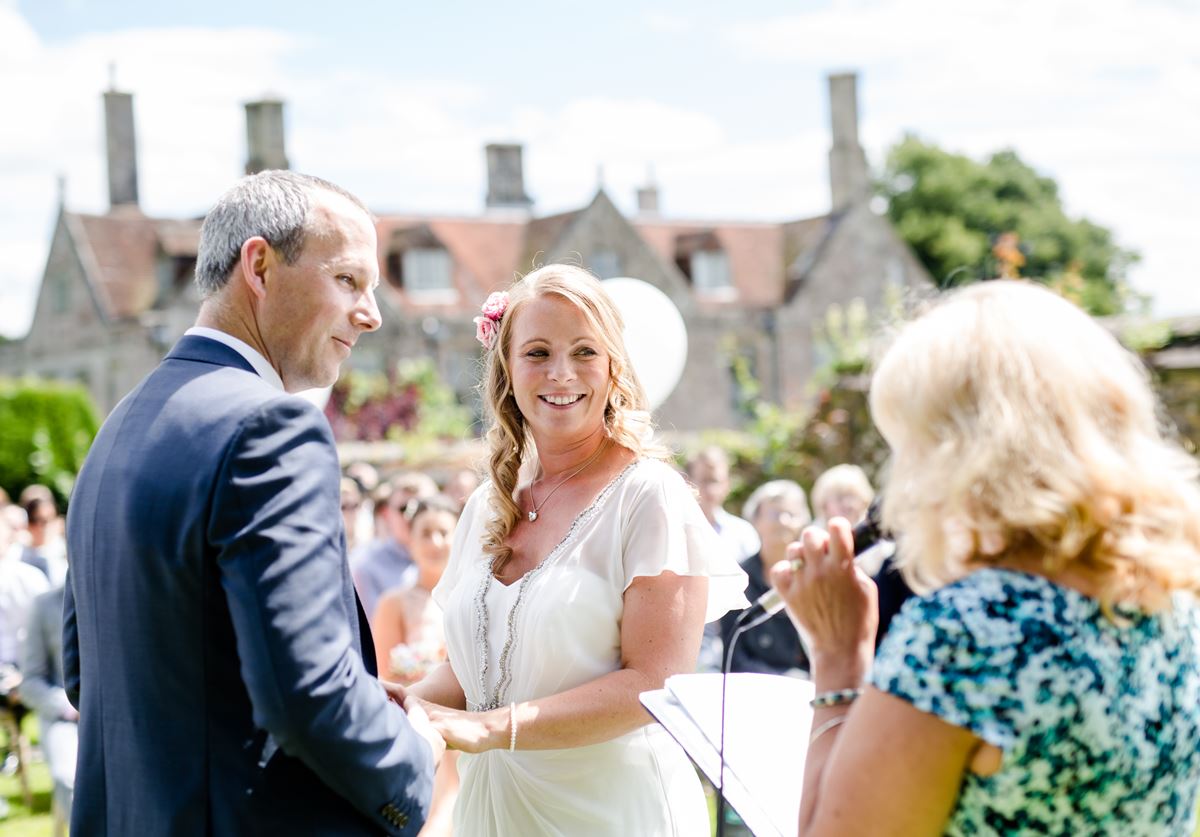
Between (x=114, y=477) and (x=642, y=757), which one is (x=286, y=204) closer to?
(x=114, y=477)

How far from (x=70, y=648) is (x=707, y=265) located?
119ft

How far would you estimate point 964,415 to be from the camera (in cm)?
185

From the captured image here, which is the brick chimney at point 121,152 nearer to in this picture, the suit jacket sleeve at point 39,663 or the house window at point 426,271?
the house window at point 426,271

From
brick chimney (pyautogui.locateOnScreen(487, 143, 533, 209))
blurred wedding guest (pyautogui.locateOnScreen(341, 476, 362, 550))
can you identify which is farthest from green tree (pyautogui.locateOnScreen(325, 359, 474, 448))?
blurred wedding guest (pyautogui.locateOnScreen(341, 476, 362, 550))

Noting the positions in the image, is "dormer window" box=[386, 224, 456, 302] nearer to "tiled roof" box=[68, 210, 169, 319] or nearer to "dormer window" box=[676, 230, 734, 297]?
"tiled roof" box=[68, 210, 169, 319]

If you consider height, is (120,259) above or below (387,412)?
above

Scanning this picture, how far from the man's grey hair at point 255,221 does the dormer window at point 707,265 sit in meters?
36.0

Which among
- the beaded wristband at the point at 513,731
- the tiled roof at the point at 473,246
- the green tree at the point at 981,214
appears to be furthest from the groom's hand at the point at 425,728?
the green tree at the point at 981,214

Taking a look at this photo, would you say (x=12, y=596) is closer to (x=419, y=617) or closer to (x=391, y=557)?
(x=391, y=557)

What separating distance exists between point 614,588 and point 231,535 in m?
1.13

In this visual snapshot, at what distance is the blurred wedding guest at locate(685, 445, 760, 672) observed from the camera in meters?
7.55

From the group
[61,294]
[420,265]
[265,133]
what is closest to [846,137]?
[420,265]

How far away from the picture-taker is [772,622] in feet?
23.6

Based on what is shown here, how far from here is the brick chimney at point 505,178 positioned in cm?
3916
